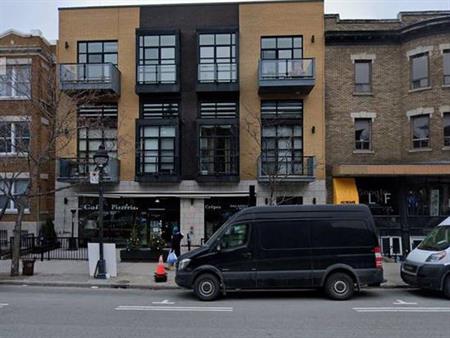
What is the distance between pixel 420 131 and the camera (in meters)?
25.3

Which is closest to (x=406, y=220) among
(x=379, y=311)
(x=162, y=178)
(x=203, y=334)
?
(x=162, y=178)

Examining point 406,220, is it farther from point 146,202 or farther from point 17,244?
point 17,244

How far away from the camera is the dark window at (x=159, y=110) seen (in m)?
27.1

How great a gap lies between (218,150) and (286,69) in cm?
534

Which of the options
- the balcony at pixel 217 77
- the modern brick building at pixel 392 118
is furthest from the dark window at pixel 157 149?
the modern brick building at pixel 392 118

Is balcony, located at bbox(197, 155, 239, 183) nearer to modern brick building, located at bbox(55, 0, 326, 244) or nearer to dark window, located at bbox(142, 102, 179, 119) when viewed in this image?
modern brick building, located at bbox(55, 0, 326, 244)

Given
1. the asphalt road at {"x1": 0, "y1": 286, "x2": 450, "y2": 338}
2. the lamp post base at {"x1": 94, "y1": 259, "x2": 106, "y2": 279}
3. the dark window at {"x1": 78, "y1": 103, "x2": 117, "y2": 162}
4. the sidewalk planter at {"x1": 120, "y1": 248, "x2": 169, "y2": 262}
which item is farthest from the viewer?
the dark window at {"x1": 78, "y1": 103, "x2": 117, "y2": 162}

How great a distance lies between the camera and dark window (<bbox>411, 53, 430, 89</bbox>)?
82.6 feet

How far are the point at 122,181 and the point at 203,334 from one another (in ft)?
62.7

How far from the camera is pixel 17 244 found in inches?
655

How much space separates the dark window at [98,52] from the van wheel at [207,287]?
17.9m

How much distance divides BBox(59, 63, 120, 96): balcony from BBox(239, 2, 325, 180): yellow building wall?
265 inches

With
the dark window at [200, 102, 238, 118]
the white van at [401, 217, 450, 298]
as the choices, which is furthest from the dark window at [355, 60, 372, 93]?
the white van at [401, 217, 450, 298]

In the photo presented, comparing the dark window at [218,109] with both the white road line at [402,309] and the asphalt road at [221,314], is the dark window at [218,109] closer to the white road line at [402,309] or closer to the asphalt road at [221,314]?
the asphalt road at [221,314]
